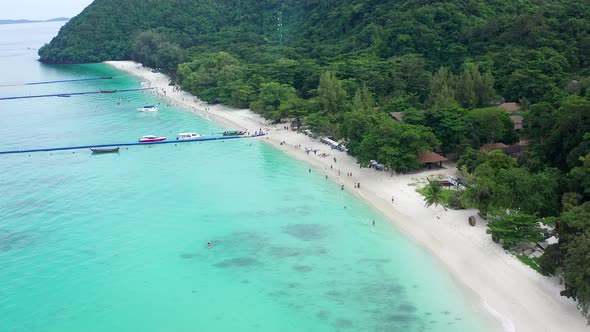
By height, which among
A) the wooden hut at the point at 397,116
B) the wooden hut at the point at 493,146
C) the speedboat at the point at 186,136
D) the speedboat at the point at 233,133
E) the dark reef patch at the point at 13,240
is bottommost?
the dark reef patch at the point at 13,240

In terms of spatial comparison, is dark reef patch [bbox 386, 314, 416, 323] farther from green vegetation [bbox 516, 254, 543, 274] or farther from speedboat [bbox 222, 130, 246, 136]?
speedboat [bbox 222, 130, 246, 136]

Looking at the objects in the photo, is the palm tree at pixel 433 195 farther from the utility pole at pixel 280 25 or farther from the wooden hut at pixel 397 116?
the utility pole at pixel 280 25

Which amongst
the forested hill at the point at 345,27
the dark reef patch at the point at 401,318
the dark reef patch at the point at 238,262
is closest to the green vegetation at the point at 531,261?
the dark reef patch at the point at 401,318

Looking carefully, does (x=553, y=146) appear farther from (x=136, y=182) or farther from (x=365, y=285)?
(x=136, y=182)

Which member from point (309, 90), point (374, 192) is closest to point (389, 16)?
point (309, 90)

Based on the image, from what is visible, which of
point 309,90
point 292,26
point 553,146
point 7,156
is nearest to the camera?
point 553,146

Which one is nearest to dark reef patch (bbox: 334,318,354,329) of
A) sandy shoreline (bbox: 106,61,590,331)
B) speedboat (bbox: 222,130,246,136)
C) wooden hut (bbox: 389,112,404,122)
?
sandy shoreline (bbox: 106,61,590,331)
